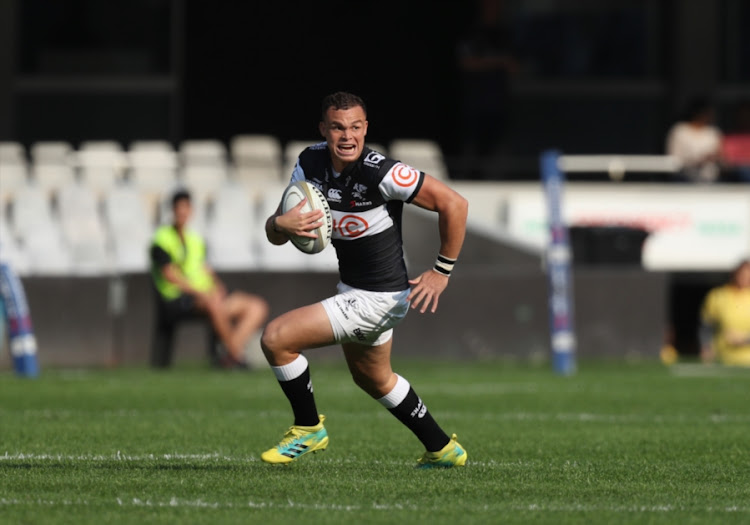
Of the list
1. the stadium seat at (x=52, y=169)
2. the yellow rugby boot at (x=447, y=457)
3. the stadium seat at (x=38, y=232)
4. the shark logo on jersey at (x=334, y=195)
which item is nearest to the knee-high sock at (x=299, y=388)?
the yellow rugby boot at (x=447, y=457)

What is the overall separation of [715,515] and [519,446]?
2.94 metres

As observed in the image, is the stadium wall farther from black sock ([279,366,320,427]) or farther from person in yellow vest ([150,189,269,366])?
black sock ([279,366,320,427])

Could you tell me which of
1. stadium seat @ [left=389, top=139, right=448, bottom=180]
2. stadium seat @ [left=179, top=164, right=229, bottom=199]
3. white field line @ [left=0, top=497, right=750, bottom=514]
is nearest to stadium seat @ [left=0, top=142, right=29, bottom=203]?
stadium seat @ [left=179, top=164, right=229, bottom=199]

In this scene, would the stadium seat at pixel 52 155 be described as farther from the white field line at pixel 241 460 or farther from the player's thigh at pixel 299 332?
the player's thigh at pixel 299 332

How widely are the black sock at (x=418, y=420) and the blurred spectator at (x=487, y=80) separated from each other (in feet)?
42.1

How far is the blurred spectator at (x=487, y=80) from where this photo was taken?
68.5 ft

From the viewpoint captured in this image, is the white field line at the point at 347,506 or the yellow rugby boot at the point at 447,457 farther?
the yellow rugby boot at the point at 447,457

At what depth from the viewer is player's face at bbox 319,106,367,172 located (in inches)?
303

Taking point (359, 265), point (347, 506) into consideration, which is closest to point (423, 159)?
point (359, 265)

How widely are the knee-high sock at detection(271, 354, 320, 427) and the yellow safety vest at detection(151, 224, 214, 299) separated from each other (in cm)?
893

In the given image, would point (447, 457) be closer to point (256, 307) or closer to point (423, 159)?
point (256, 307)

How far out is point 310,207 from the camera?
7598mm

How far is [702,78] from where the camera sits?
2400 cm

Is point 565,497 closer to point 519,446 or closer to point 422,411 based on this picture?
point 422,411
